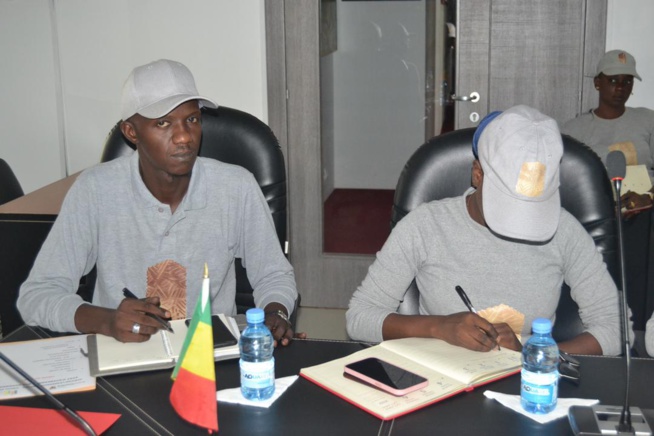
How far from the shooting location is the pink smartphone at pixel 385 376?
1617 mm

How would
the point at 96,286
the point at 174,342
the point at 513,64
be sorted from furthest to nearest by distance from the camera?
the point at 513,64 < the point at 96,286 < the point at 174,342

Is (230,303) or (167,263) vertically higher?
(167,263)

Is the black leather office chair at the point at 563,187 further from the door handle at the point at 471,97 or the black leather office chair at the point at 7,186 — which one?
the black leather office chair at the point at 7,186

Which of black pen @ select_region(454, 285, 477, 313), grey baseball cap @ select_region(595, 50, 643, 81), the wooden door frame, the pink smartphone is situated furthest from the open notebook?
grey baseball cap @ select_region(595, 50, 643, 81)

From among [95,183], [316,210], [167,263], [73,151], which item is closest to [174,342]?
[167,263]

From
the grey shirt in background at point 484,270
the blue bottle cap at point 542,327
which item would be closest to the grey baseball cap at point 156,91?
the grey shirt in background at point 484,270

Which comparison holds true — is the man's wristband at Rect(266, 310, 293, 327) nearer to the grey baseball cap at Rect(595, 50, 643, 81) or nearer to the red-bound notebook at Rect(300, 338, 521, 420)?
the red-bound notebook at Rect(300, 338, 521, 420)

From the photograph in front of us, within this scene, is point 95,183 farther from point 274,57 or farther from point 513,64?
point 513,64

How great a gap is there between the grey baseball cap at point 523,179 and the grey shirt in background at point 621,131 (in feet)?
→ 6.00

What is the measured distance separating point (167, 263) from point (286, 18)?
199cm

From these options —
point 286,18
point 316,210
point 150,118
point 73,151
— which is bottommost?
point 316,210

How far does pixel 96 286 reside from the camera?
2275 millimetres

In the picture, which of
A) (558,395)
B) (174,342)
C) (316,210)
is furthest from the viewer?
(316,210)

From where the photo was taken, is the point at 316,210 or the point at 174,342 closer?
the point at 174,342
